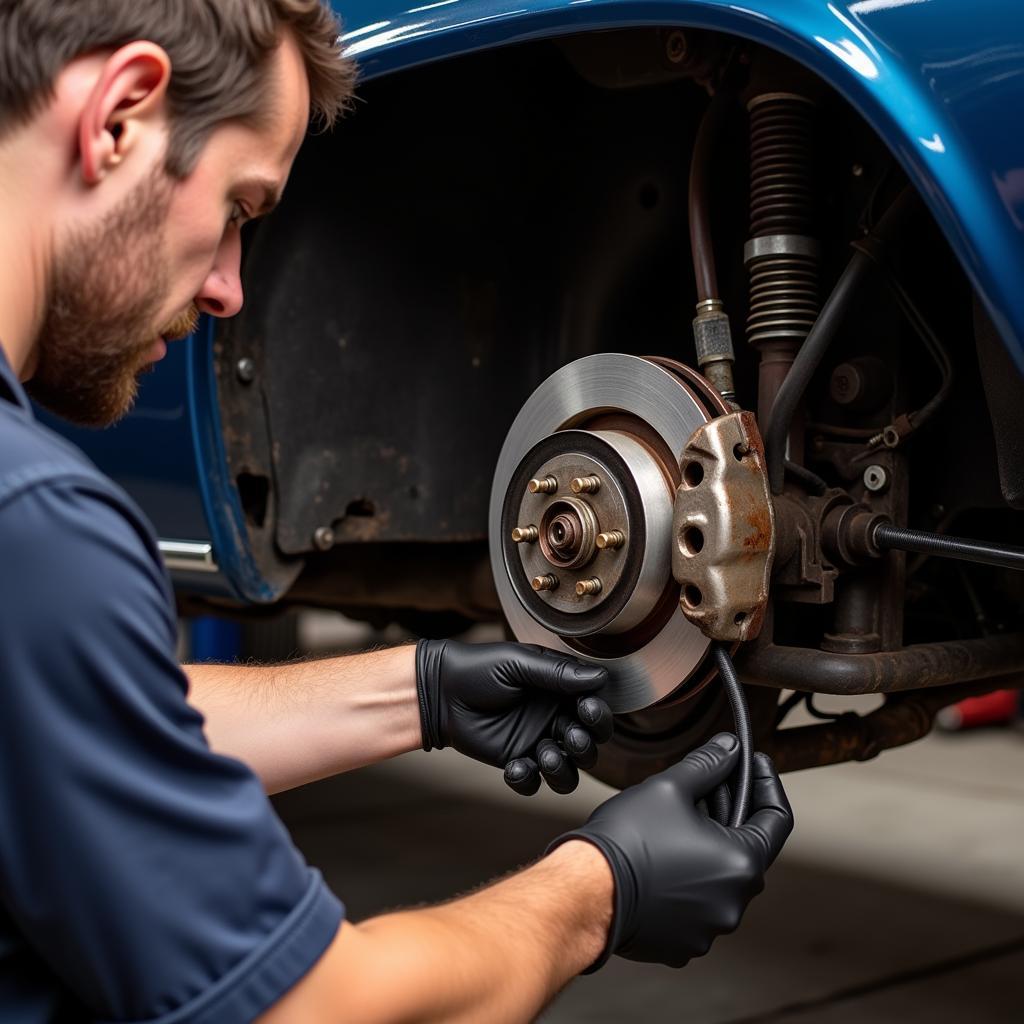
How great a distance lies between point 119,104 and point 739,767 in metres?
0.66

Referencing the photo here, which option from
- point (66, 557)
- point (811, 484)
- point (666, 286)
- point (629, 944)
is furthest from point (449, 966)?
point (666, 286)

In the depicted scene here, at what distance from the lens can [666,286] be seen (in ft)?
4.78

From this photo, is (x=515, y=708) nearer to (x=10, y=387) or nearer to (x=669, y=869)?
(x=669, y=869)

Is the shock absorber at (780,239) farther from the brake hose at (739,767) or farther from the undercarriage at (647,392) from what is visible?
the brake hose at (739,767)

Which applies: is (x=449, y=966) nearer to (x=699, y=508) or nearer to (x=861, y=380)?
(x=699, y=508)

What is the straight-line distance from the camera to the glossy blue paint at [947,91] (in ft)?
2.65

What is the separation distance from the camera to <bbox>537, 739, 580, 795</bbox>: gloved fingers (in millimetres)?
1147

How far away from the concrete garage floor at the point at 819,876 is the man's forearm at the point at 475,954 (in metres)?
0.71

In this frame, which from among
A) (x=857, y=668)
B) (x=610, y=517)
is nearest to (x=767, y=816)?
(x=857, y=668)

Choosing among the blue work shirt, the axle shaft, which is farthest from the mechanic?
the axle shaft

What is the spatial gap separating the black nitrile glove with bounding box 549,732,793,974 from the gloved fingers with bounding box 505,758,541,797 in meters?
0.22

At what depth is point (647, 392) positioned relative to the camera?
1.09 m

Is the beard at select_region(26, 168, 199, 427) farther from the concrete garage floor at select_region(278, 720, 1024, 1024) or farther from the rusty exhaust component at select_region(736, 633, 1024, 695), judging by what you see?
the concrete garage floor at select_region(278, 720, 1024, 1024)

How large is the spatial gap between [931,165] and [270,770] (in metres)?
0.77
